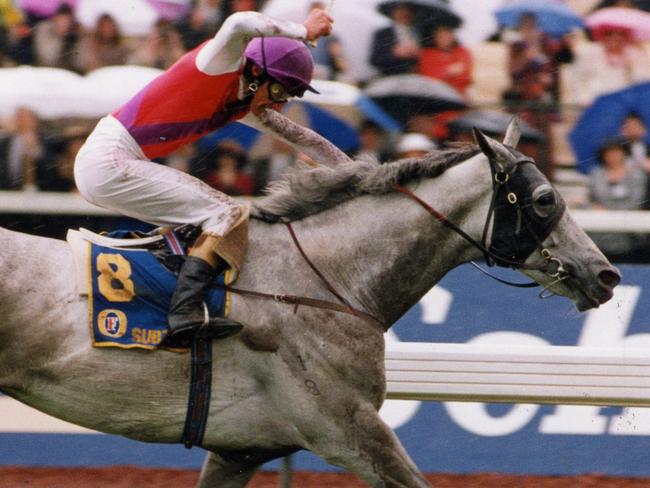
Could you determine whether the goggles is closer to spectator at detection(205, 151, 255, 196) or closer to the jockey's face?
the jockey's face

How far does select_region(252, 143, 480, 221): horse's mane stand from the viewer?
187 inches

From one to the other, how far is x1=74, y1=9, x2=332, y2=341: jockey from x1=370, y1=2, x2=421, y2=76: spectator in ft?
7.90

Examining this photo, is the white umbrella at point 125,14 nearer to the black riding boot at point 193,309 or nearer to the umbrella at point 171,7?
the umbrella at point 171,7

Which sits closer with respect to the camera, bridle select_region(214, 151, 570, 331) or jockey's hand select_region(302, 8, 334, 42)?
jockey's hand select_region(302, 8, 334, 42)

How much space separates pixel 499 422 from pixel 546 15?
7.94 ft

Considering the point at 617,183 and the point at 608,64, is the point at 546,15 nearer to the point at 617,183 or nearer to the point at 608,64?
the point at 608,64

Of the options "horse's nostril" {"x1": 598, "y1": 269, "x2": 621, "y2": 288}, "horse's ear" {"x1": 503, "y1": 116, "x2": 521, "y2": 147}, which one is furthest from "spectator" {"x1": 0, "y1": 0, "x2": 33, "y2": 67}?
"horse's nostril" {"x1": 598, "y1": 269, "x2": 621, "y2": 288}

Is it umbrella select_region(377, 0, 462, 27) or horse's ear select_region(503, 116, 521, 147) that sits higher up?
horse's ear select_region(503, 116, 521, 147)

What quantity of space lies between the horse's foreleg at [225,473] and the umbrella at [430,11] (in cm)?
319

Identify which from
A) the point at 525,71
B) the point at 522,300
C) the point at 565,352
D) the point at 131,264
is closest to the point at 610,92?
the point at 525,71

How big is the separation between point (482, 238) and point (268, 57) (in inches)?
42.3

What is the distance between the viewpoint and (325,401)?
14.8ft

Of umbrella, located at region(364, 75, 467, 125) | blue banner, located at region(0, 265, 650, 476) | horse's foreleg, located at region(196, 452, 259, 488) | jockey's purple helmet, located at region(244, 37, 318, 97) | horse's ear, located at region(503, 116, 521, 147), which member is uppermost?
jockey's purple helmet, located at region(244, 37, 318, 97)

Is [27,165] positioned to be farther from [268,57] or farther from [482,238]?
[482,238]
